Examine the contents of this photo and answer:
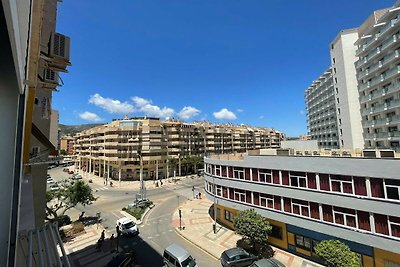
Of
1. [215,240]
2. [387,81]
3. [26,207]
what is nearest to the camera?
[26,207]

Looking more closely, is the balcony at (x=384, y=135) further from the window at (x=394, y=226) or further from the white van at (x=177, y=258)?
the white van at (x=177, y=258)

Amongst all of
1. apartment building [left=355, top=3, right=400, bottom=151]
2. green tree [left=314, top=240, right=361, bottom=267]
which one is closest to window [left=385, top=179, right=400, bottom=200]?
green tree [left=314, top=240, right=361, bottom=267]

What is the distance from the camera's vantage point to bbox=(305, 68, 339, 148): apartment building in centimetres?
5847

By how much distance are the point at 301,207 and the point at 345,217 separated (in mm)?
3434

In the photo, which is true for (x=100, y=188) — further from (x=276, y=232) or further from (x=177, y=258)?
(x=276, y=232)

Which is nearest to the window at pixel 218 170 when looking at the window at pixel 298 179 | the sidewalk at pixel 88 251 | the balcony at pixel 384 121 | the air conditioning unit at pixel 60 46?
the window at pixel 298 179

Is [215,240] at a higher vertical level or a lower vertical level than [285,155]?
lower

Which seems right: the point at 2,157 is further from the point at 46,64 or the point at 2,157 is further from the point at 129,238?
the point at 129,238

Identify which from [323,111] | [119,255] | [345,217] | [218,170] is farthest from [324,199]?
[323,111]

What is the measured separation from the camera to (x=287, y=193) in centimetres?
2111

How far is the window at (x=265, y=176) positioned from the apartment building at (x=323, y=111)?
4364cm

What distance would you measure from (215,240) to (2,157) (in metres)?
24.5

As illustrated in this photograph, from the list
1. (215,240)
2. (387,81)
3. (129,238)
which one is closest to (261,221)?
(215,240)

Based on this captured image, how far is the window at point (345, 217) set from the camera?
A: 57.2ft
